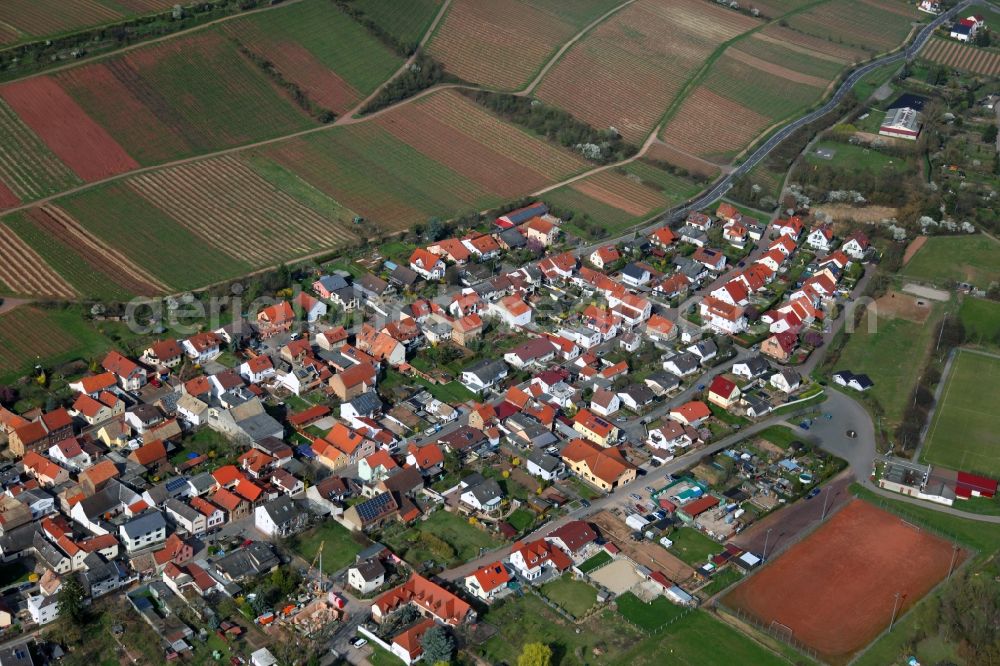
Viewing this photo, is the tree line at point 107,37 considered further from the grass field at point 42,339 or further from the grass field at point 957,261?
the grass field at point 957,261

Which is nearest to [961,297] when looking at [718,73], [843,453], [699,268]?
[699,268]

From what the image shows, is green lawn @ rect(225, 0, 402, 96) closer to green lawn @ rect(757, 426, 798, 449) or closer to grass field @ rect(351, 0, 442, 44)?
grass field @ rect(351, 0, 442, 44)

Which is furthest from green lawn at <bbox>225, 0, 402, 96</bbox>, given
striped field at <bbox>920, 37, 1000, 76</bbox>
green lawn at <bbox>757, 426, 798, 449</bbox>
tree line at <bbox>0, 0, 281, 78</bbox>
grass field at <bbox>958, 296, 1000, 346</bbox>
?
striped field at <bbox>920, 37, 1000, 76</bbox>

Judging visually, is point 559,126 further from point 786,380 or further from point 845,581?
point 845,581

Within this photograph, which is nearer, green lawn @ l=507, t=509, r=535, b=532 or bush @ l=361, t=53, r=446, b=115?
green lawn @ l=507, t=509, r=535, b=532

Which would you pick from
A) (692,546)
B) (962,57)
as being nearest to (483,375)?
(692,546)
